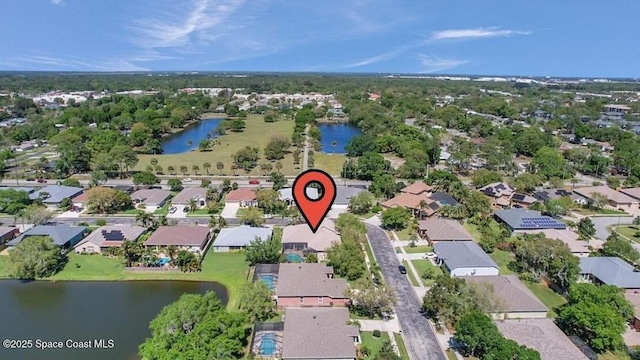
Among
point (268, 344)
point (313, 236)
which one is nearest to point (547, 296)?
point (313, 236)

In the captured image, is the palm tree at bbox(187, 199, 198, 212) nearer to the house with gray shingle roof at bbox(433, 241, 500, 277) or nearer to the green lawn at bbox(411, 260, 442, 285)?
the green lawn at bbox(411, 260, 442, 285)

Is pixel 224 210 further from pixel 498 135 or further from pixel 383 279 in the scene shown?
pixel 498 135

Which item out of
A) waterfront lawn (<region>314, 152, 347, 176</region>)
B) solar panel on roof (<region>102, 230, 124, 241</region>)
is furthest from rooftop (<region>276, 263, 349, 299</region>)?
waterfront lawn (<region>314, 152, 347, 176</region>)

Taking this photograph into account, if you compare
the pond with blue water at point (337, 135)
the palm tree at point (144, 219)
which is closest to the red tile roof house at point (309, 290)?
the palm tree at point (144, 219)

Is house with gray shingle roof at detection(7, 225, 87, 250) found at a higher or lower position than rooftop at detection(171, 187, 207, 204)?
lower

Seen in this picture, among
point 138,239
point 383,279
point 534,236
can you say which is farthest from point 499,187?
point 138,239

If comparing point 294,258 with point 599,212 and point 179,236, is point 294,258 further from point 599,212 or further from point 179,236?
point 599,212

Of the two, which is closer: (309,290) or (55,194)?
(309,290)
